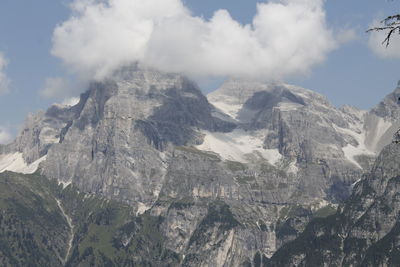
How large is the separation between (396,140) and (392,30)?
7895 millimetres

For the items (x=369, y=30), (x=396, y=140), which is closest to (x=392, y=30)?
(x=369, y=30)

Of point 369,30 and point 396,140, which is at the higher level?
point 369,30

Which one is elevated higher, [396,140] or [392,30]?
[392,30]

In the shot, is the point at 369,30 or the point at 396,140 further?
the point at 396,140

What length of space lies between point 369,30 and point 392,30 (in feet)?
4.64

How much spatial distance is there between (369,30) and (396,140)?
822 cm

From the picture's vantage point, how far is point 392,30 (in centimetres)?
4431

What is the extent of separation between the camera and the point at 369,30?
4438cm

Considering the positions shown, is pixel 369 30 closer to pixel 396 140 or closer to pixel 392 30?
pixel 392 30

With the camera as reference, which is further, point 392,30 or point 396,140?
point 396,140
